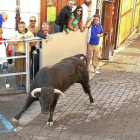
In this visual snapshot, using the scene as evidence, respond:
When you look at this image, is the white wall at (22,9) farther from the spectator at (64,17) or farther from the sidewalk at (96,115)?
the sidewalk at (96,115)

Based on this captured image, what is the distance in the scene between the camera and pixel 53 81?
6.38 metres

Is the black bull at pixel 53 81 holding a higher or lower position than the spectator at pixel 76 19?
lower

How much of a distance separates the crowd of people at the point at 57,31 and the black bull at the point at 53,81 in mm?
1419

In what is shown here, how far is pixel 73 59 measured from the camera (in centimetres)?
Result: 731

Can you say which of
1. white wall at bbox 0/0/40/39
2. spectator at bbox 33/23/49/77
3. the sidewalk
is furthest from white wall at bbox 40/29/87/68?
white wall at bbox 0/0/40/39

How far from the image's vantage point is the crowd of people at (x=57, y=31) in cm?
804

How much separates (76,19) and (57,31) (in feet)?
2.30

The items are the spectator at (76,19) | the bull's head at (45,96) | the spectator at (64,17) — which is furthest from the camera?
the spectator at (76,19)

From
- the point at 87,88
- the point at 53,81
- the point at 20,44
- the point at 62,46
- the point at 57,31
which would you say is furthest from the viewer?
the point at 57,31

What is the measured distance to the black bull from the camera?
5902 millimetres

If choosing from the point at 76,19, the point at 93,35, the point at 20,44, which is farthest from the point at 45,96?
the point at 93,35

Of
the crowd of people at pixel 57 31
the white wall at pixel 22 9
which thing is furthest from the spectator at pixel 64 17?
the white wall at pixel 22 9

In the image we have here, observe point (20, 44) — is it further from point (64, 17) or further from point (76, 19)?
point (76, 19)

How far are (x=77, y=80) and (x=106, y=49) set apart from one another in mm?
4789
